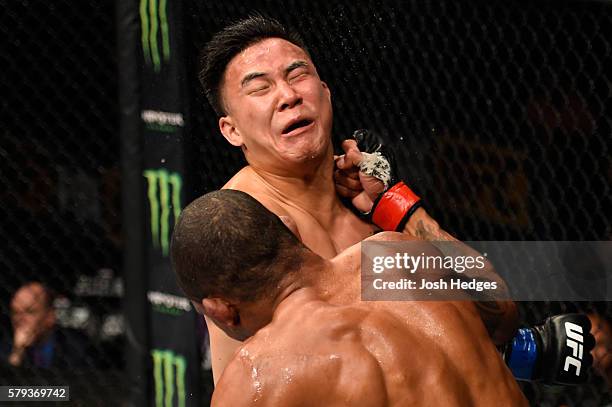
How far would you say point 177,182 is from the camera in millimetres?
2215

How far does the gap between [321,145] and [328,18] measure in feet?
2.16

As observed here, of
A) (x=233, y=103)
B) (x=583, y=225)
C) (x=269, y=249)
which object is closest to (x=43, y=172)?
(x=233, y=103)

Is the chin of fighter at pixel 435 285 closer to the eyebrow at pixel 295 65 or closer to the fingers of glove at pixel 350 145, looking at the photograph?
the fingers of glove at pixel 350 145

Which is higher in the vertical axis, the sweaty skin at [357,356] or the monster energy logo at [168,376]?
the sweaty skin at [357,356]

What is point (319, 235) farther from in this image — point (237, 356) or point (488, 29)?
point (488, 29)

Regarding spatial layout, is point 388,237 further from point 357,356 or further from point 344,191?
point 344,191

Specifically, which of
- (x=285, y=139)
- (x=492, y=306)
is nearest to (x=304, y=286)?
(x=492, y=306)

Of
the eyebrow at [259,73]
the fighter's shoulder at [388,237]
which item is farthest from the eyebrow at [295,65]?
the fighter's shoulder at [388,237]

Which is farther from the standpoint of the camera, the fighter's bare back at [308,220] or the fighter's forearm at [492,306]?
the fighter's bare back at [308,220]

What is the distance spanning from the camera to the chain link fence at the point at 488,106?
8.57 feet

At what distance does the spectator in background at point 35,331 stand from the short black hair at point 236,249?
1.73m

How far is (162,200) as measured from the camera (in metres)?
2.22

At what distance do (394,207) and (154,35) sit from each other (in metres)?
0.68

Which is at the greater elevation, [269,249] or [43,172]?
[43,172]
